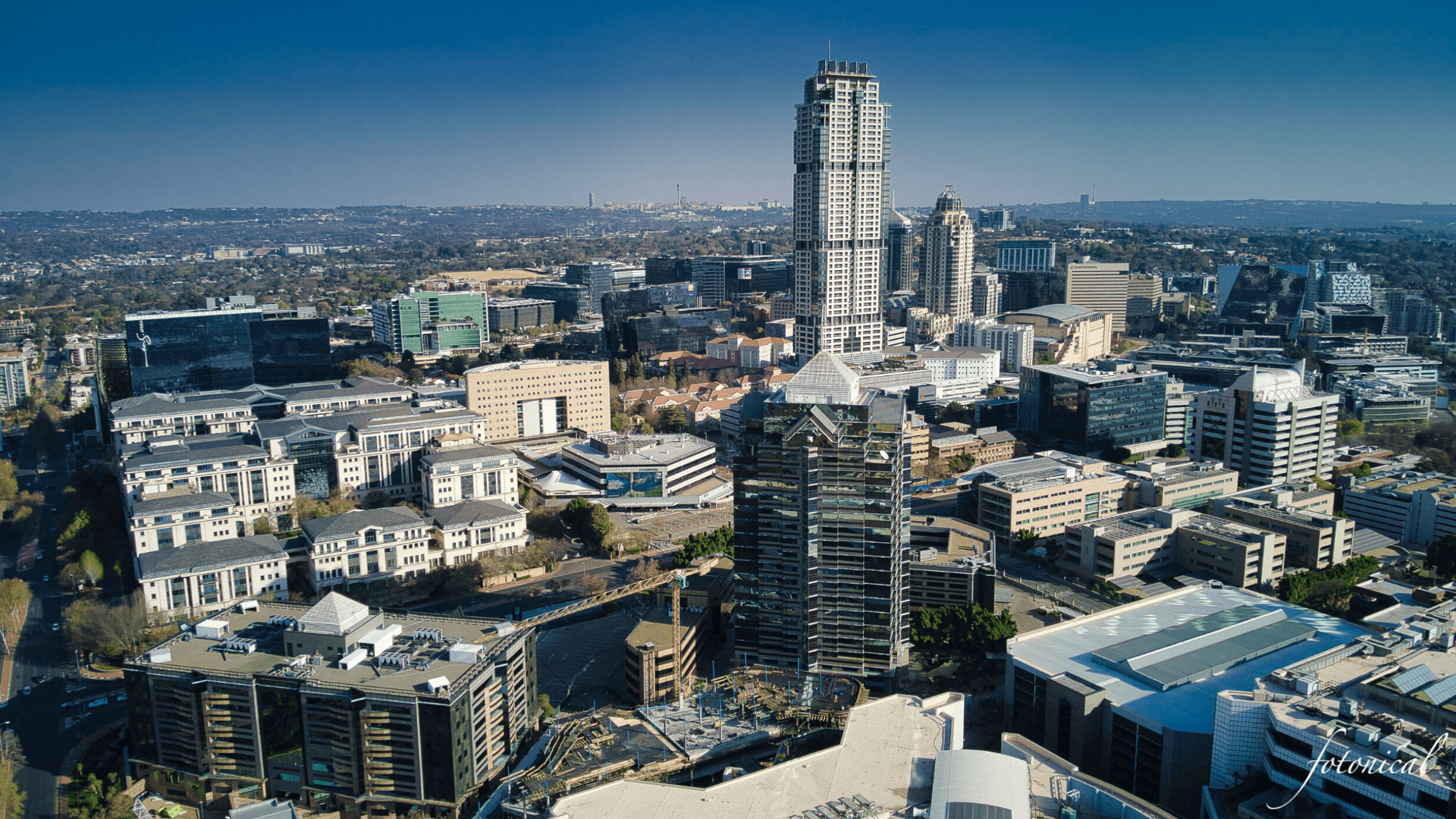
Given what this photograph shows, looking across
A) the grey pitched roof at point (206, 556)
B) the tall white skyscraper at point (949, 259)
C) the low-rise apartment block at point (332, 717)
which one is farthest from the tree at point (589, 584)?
the tall white skyscraper at point (949, 259)

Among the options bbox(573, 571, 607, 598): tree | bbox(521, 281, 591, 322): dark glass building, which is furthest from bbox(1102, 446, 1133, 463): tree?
bbox(521, 281, 591, 322): dark glass building

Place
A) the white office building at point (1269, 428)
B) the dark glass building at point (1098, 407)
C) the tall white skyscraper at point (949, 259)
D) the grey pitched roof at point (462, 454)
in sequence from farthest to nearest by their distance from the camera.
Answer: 1. the tall white skyscraper at point (949, 259)
2. the dark glass building at point (1098, 407)
3. the white office building at point (1269, 428)
4. the grey pitched roof at point (462, 454)

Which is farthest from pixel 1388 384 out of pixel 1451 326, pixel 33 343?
pixel 33 343

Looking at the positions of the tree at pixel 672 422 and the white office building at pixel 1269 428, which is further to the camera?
the tree at pixel 672 422

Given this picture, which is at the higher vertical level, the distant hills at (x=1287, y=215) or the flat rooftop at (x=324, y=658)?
the distant hills at (x=1287, y=215)

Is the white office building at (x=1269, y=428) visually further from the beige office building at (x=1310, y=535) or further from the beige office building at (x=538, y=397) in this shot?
the beige office building at (x=538, y=397)

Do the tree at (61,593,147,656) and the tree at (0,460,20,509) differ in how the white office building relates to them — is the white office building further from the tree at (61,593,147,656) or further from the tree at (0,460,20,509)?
the tree at (0,460,20,509)

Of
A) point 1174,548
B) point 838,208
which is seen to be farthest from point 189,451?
point 838,208
